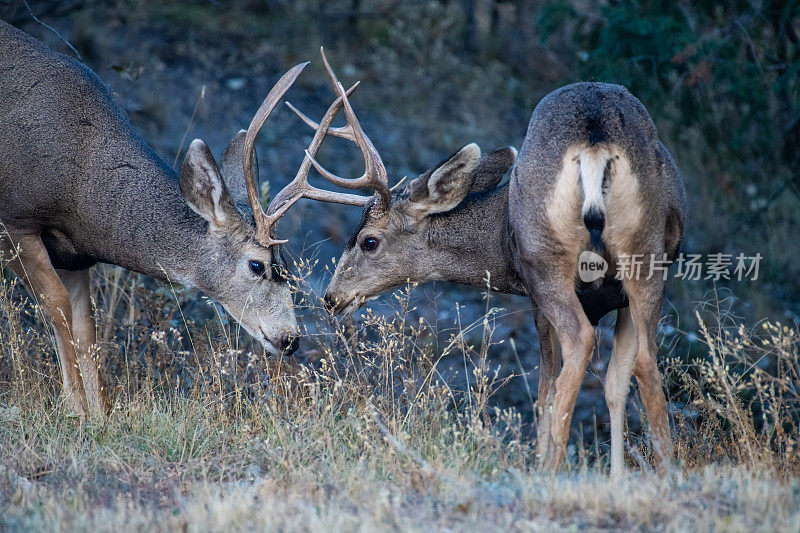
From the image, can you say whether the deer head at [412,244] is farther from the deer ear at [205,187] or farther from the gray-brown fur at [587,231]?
the deer ear at [205,187]

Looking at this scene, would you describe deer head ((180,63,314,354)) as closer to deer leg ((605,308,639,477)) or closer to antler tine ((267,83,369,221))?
antler tine ((267,83,369,221))

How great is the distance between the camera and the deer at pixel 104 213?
632 cm

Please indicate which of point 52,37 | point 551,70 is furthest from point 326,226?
point 551,70

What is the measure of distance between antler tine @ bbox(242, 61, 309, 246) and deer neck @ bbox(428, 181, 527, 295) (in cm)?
114

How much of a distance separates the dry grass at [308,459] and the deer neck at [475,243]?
32.6 inches

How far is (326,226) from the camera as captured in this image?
1110cm

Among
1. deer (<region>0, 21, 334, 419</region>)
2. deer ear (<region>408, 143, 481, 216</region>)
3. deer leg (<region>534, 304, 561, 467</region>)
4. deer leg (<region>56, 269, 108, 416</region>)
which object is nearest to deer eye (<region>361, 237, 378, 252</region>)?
deer ear (<region>408, 143, 481, 216</region>)

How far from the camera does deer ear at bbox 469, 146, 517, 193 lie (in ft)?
23.0

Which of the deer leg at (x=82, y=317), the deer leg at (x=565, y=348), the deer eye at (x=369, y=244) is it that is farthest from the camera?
the deer eye at (x=369, y=244)

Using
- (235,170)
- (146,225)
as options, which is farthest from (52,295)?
(235,170)

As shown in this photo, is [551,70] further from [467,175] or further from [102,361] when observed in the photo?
[102,361]

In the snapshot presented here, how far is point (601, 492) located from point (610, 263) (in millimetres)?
1491

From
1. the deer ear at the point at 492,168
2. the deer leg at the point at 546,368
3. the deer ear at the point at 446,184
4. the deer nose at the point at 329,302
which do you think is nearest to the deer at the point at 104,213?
the deer nose at the point at 329,302

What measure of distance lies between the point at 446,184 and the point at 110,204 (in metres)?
2.28
